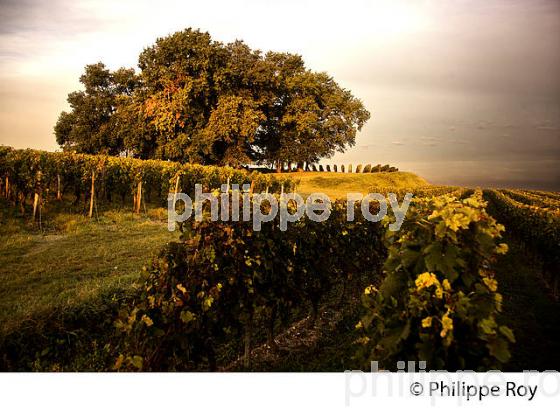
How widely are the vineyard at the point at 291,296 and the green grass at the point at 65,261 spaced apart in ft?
0.16

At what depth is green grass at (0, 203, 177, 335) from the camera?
6344 millimetres

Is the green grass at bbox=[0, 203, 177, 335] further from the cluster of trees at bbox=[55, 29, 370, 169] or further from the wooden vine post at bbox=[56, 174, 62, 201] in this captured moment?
the cluster of trees at bbox=[55, 29, 370, 169]

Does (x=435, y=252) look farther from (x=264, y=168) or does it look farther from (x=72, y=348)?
(x=264, y=168)

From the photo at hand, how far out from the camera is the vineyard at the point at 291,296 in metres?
2.72

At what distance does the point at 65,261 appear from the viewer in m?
8.69

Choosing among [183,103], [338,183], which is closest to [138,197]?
[183,103]

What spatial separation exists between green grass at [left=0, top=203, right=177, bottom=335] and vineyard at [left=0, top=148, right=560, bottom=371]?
48 millimetres

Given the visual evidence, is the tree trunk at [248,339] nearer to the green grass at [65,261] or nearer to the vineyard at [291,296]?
the vineyard at [291,296]

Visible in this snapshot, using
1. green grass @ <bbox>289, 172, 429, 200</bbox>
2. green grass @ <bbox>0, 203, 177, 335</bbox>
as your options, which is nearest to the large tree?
green grass @ <bbox>0, 203, 177, 335</bbox>

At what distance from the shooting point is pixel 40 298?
649 centimetres

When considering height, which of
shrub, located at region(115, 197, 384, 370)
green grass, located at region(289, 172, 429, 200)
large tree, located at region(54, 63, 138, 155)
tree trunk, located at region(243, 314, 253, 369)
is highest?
large tree, located at region(54, 63, 138, 155)

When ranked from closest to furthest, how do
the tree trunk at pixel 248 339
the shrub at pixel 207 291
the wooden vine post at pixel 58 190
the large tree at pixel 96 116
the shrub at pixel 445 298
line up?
the shrub at pixel 445 298 → the shrub at pixel 207 291 → the tree trunk at pixel 248 339 → the wooden vine post at pixel 58 190 → the large tree at pixel 96 116

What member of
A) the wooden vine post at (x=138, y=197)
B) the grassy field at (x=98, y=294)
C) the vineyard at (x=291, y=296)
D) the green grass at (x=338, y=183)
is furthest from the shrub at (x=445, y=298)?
the green grass at (x=338, y=183)
